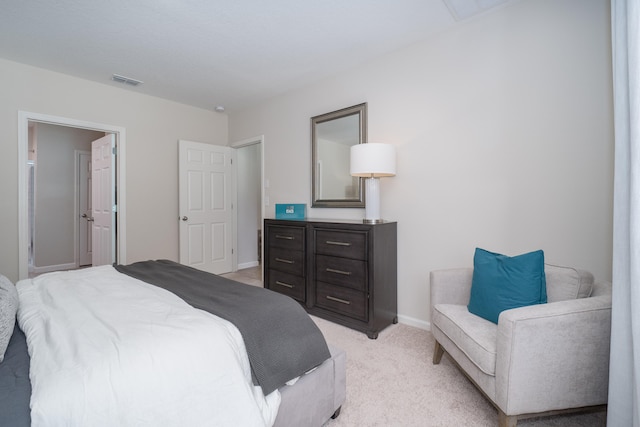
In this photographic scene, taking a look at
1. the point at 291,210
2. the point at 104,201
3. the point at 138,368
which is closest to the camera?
the point at 138,368

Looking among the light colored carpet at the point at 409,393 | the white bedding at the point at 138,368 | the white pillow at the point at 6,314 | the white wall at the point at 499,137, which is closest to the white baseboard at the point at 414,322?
the white wall at the point at 499,137

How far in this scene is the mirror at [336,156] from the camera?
3.07 metres

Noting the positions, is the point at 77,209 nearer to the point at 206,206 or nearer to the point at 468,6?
the point at 206,206

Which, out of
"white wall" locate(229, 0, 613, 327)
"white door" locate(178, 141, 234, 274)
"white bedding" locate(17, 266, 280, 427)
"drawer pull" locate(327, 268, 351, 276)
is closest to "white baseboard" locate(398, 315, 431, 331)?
"white wall" locate(229, 0, 613, 327)

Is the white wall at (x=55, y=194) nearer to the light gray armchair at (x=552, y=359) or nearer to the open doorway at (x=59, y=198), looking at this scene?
the open doorway at (x=59, y=198)

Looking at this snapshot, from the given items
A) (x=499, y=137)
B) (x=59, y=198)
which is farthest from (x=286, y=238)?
(x=59, y=198)

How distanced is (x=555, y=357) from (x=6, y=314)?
7.33 feet

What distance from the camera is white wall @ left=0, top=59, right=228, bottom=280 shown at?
9.86 feet

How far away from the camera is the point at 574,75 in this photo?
6.37 ft

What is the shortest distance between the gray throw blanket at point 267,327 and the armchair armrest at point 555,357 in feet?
2.73

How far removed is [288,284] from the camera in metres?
3.18

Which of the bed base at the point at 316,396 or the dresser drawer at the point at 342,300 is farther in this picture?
the dresser drawer at the point at 342,300

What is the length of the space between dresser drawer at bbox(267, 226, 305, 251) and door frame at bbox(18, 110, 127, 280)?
194cm

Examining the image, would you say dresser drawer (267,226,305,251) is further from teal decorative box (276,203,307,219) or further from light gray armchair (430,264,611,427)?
light gray armchair (430,264,611,427)
